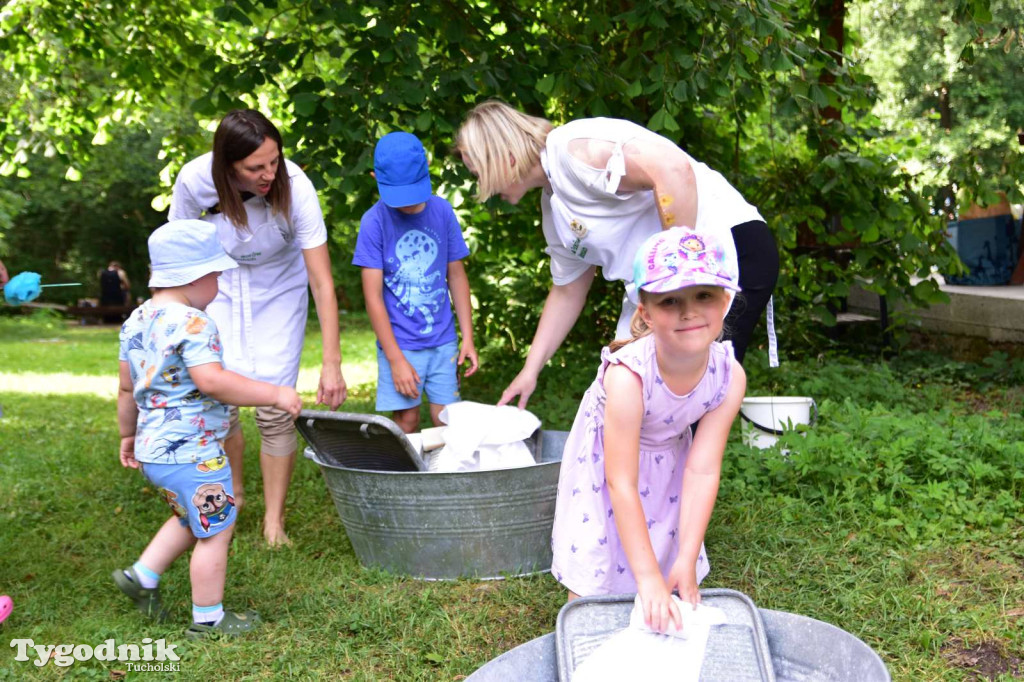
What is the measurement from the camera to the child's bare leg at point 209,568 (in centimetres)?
282

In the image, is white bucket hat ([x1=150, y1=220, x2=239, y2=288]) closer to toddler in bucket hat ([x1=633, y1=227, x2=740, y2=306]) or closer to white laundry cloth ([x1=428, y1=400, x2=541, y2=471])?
white laundry cloth ([x1=428, y1=400, x2=541, y2=471])

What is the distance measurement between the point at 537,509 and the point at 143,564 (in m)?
1.23

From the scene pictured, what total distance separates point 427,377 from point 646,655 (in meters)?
1.99

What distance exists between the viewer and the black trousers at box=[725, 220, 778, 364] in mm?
2885

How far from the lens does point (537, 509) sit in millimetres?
3188

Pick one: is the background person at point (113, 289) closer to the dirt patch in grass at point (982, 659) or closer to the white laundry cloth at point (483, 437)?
the white laundry cloth at point (483, 437)

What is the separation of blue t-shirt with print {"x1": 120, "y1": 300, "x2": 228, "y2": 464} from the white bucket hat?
0.08 m

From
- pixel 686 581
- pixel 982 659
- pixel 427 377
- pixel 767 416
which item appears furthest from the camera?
pixel 767 416

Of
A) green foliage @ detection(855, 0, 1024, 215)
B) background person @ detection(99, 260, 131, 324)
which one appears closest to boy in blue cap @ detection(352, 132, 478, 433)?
green foliage @ detection(855, 0, 1024, 215)

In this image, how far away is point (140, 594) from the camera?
2918mm

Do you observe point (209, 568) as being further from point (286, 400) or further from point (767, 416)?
point (767, 416)

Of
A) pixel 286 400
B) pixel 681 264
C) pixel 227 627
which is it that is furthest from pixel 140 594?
pixel 681 264

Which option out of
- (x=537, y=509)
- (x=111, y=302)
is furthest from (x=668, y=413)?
(x=111, y=302)

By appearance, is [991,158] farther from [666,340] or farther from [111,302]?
[111,302]
